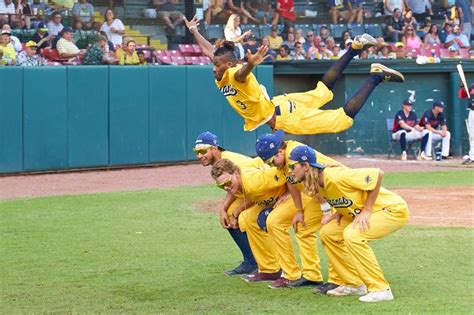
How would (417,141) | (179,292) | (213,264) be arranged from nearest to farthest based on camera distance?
(179,292), (213,264), (417,141)

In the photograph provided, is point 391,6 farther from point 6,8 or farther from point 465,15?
point 6,8

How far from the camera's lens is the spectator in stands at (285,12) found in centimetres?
2256

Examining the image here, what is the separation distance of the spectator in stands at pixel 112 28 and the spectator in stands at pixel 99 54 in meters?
0.24

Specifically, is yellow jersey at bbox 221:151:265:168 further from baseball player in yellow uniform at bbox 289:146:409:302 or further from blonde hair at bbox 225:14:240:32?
blonde hair at bbox 225:14:240:32

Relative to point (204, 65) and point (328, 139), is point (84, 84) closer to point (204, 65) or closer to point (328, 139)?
point (204, 65)

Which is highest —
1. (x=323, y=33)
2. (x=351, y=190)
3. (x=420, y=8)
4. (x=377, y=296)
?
(x=420, y=8)

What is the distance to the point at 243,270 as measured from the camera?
9531 mm

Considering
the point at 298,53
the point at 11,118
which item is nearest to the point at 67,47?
the point at 11,118

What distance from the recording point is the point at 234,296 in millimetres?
8461

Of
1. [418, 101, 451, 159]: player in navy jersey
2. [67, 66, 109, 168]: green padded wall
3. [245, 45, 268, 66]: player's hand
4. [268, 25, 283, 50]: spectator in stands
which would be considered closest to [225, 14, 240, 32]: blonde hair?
[268, 25, 283, 50]: spectator in stands

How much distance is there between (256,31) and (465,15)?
20.1 ft

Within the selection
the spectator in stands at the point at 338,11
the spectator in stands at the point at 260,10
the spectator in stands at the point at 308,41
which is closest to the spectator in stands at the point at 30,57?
the spectator in stands at the point at 260,10

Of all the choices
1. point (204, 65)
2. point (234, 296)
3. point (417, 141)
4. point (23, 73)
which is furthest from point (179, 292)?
point (417, 141)

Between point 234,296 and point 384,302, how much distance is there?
1.28 metres
